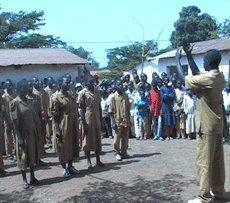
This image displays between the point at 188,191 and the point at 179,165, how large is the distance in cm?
185

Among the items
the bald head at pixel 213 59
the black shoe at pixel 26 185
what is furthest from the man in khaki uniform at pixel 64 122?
the bald head at pixel 213 59

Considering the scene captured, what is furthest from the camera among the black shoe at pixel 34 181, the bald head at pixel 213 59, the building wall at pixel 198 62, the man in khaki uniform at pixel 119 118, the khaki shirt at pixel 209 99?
the building wall at pixel 198 62

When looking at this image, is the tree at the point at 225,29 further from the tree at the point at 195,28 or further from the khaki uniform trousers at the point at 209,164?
the khaki uniform trousers at the point at 209,164

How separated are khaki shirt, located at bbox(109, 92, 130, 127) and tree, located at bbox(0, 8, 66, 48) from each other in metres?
23.8

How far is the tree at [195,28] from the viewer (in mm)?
34031

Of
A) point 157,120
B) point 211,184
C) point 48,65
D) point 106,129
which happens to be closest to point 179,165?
point 211,184

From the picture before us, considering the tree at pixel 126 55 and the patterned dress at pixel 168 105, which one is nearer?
the patterned dress at pixel 168 105

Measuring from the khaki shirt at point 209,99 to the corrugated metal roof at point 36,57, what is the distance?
16.2m

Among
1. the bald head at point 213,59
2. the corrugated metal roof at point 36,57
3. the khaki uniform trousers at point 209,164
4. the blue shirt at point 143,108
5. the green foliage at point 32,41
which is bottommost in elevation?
the khaki uniform trousers at point 209,164

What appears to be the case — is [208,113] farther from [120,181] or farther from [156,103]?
[156,103]

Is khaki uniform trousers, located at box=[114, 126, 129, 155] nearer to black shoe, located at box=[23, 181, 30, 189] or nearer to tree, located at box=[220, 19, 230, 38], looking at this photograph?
black shoe, located at box=[23, 181, 30, 189]

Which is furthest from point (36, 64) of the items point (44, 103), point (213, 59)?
point (213, 59)

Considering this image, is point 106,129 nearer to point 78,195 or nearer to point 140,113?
point 140,113

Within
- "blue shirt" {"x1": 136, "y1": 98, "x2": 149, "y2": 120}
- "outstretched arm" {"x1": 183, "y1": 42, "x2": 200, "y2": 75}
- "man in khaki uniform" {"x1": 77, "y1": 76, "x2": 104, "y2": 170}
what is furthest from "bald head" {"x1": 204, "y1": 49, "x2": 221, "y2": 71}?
"blue shirt" {"x1": 136, "y1": 98, "x2": 149, "y2": 120}
